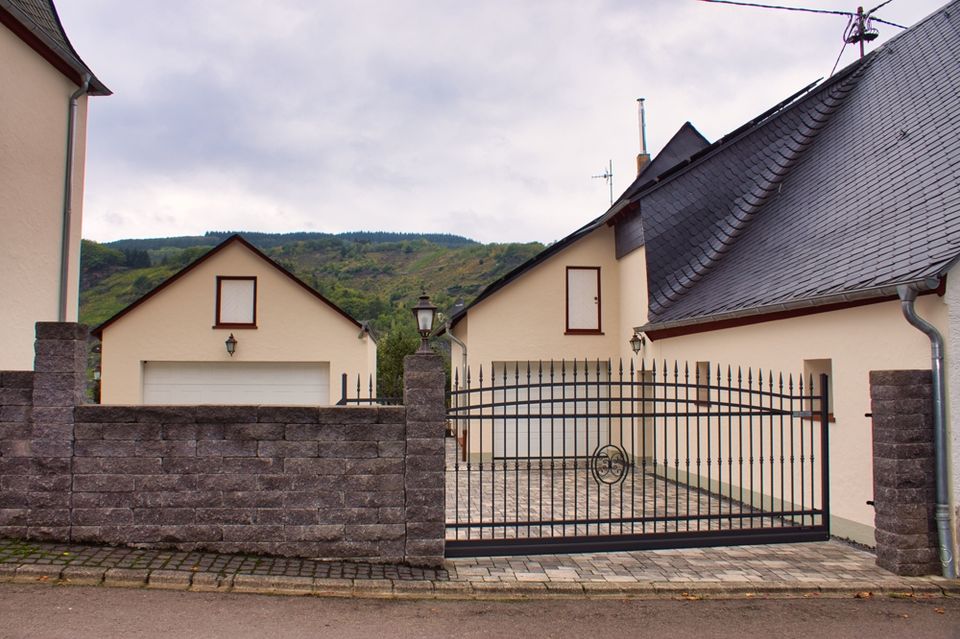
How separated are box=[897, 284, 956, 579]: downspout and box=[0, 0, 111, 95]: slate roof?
10098 millimetres

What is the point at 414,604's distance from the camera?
18.5ft

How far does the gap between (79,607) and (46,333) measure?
7.96 ft

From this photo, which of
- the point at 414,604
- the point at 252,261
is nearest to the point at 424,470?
the point at 414,604

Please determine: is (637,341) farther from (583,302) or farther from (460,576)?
(460,576)

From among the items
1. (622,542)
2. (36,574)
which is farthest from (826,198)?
(36,574)

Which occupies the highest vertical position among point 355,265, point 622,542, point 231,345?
point 355,265

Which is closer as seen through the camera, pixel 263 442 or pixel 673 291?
pixel 263 442

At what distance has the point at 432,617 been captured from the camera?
5.35m

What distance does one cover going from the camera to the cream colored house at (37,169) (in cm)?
890

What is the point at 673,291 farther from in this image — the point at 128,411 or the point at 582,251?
the point at 128,411

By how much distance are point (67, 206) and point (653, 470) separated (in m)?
8.92

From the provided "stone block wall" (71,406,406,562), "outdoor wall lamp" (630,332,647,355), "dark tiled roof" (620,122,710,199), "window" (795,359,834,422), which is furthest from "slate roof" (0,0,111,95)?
"dark tiled roof" (620,122,710,199)

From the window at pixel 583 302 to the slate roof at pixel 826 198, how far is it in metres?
1.82

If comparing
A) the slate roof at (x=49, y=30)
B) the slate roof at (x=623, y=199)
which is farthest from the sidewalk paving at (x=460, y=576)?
the slate roof at (x=623, y=199)
